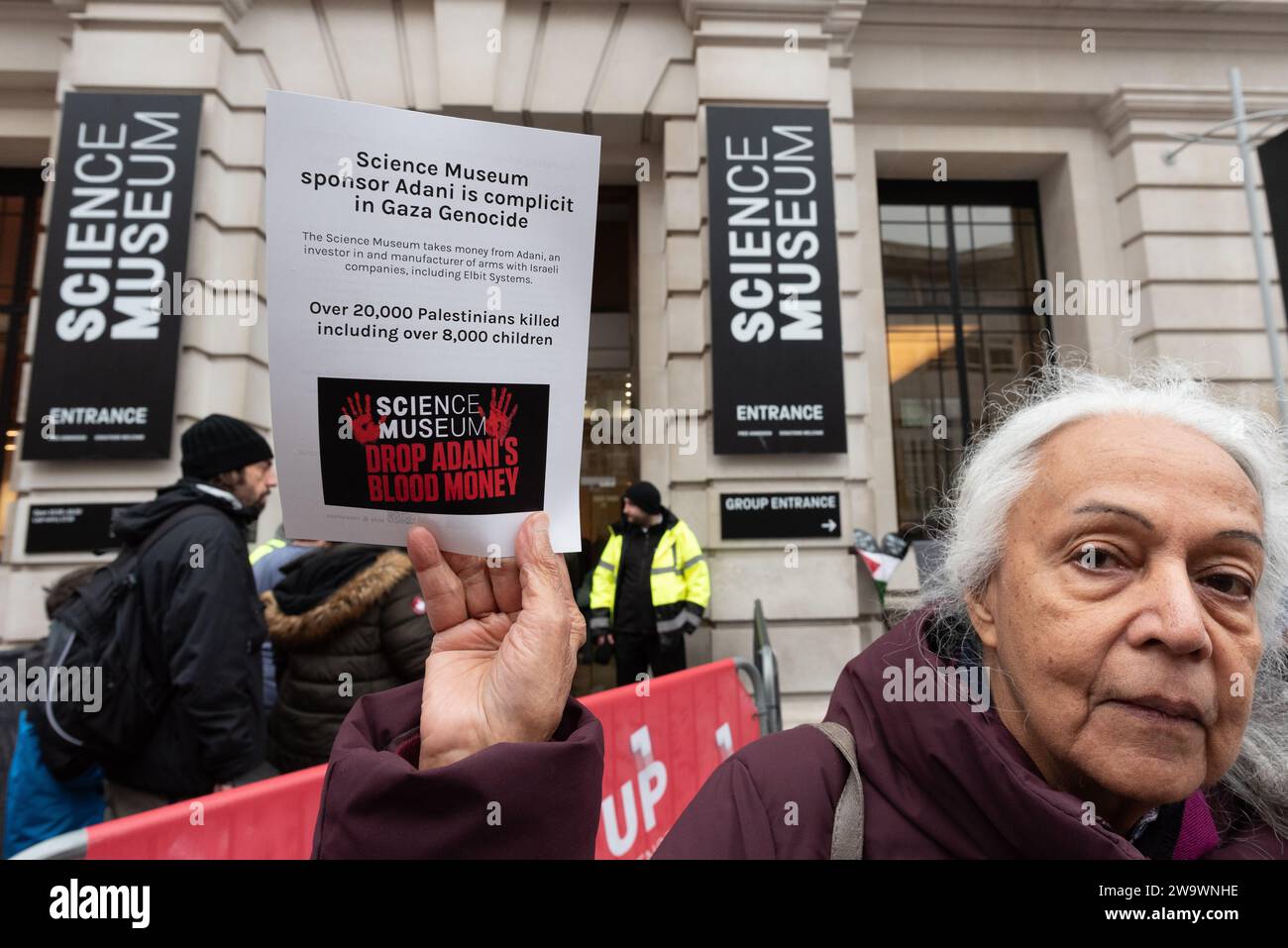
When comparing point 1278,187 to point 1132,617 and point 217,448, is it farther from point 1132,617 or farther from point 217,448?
point 217,448

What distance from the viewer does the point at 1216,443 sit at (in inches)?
51.3

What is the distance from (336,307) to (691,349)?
20.9 feet

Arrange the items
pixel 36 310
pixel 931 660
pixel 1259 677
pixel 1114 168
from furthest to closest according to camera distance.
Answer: pixel 1114 168
pixel 36 310
pixel 1259 677
pixel 931 660

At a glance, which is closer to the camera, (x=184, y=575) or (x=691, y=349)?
(x=184, y=575)

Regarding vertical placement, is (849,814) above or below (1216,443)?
below

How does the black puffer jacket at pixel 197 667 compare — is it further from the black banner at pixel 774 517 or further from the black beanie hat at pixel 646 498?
the black banner at pixel 774 517

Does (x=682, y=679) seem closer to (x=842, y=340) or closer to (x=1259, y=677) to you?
(x=1259, y=677)

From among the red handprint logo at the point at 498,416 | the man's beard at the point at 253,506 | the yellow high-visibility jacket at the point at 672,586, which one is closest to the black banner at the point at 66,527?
the man's beard at the point at 253,506

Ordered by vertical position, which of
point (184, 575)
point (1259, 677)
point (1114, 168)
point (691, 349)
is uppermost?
point (1114, 168)

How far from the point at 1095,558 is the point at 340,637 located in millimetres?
2920

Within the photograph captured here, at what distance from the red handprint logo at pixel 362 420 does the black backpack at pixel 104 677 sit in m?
2.27

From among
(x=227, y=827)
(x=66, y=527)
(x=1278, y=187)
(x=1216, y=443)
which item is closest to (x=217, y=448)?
(x=227, y=827)

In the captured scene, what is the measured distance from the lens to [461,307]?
1149 millimetres

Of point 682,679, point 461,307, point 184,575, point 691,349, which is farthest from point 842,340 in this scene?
point 461,307
